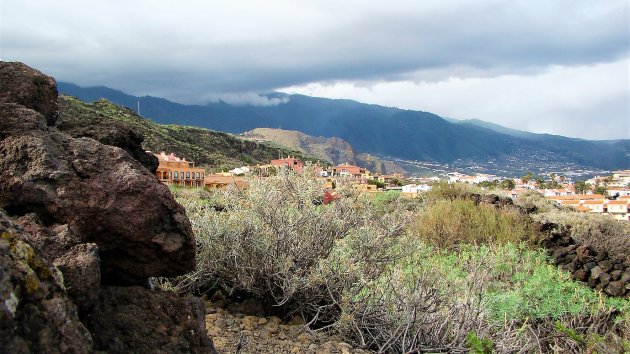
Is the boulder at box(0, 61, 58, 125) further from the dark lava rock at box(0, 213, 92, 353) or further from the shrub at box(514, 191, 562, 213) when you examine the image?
the shrub at box(514, 191, 562, 213)

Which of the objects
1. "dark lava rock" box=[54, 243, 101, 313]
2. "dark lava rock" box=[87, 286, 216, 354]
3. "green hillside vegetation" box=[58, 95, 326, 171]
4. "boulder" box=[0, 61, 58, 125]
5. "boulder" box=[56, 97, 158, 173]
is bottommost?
"green hillside vegetation" box=[58, 95, 326, 171]

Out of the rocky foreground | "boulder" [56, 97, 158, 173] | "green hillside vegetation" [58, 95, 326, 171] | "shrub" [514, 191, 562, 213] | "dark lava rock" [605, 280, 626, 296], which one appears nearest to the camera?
the rocky foreground

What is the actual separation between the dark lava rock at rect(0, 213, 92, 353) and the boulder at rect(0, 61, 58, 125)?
166 cm

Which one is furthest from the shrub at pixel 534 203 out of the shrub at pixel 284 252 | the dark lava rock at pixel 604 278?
the shrub at pixel 284 252

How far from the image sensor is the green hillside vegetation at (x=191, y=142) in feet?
211

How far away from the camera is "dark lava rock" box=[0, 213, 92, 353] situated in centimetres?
167

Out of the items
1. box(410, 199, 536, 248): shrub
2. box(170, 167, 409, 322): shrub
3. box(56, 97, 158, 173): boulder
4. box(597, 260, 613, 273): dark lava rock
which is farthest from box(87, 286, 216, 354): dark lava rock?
box(597, 260, 613, 273): dark lava rock

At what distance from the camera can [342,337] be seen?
4.41 m

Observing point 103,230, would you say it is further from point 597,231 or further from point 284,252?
point 597,231

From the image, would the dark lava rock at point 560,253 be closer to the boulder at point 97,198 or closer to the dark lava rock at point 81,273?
the boulder at point 97,198

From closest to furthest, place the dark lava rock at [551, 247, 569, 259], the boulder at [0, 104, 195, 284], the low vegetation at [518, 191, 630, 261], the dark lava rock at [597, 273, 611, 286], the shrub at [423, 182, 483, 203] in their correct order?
1. the boulder at [0, 104, 195, 284]
2. the dark lava rock at [597, 273, 611, 286]
3. the dark lava rock at [551, 247, 569, 259]
4. the low vegetation at [518, 191, 630, 261]
5. the shrub at [423, 182, 483, 203]

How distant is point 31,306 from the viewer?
5.75 ft

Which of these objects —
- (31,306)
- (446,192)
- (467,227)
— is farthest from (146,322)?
(446,192)

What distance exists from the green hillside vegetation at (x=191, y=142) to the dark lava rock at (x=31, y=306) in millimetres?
53070
